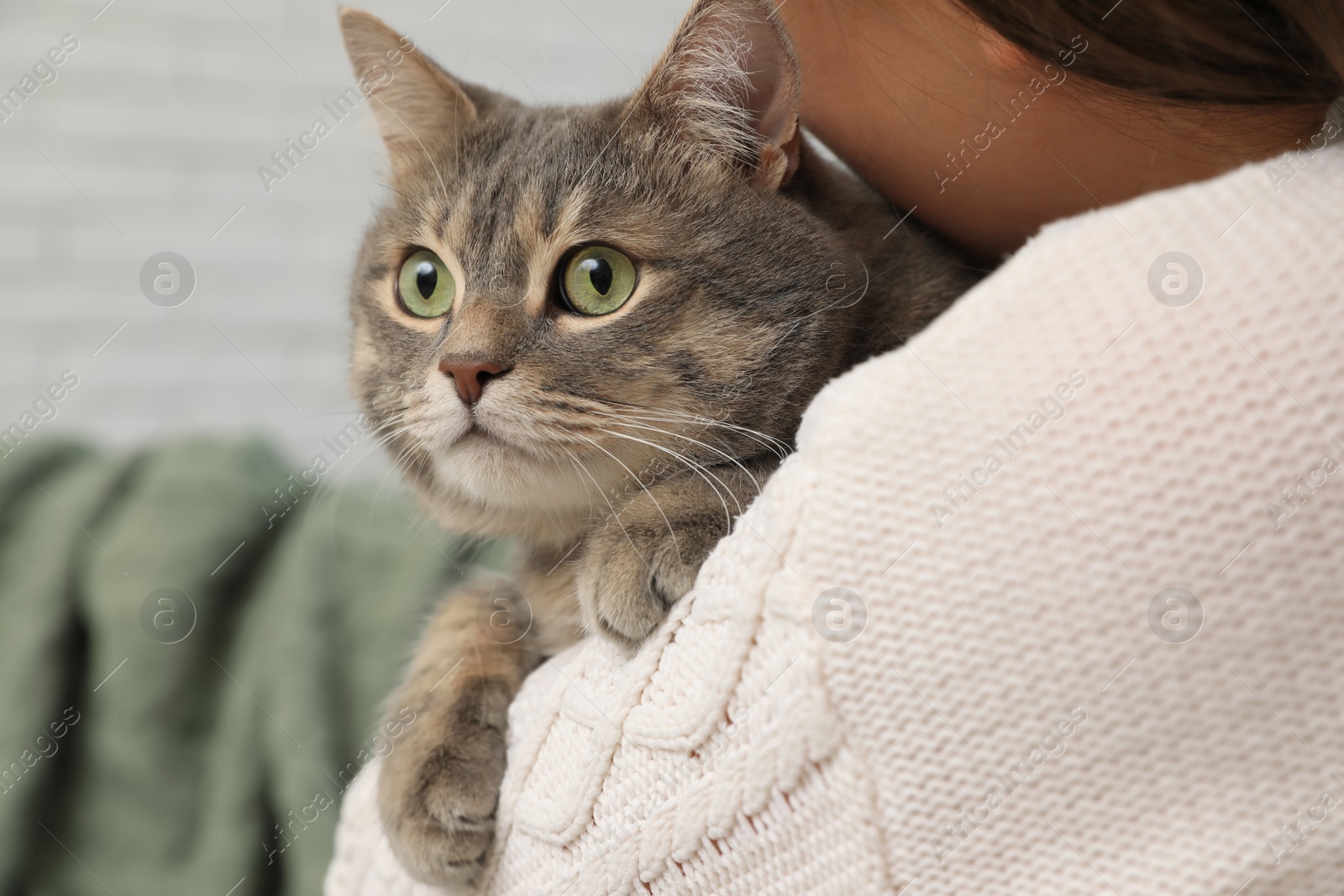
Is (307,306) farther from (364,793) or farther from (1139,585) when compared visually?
(1139,585)

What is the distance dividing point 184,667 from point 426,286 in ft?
3.28

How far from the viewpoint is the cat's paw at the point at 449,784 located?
2.97 feet

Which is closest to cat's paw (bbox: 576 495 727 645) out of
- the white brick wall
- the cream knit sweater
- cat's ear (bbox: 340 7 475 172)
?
the cream knit sweater

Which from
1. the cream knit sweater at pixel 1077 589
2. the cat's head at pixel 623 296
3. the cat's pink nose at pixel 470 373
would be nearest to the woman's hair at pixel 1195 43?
the cream knit sweater at pixel 1077 589

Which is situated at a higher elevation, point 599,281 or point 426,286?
point 599,281

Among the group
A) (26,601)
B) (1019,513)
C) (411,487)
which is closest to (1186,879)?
→ (1019,513)

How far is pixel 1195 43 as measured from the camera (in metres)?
0.71

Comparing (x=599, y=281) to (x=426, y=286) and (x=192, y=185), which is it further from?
(x=192, y=185)

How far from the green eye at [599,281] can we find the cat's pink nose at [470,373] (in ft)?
0.38

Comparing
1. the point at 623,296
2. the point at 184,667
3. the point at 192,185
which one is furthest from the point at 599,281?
the point at 192,185

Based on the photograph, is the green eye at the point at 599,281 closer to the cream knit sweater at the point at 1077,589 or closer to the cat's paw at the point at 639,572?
the cat's paw at the point at 639,572

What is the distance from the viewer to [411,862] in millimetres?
926

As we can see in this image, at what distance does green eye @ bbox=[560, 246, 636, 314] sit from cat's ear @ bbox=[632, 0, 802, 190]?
6.4 inches

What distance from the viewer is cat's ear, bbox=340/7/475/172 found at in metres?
1.15
